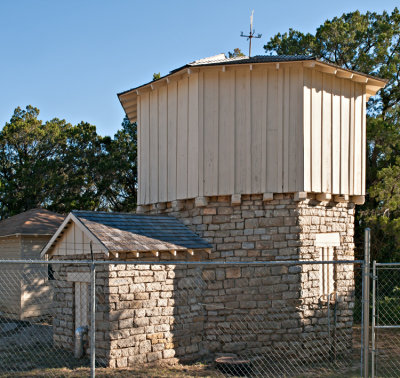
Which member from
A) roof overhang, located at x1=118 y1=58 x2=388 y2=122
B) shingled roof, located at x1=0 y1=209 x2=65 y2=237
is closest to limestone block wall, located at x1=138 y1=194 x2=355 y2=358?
roof overhang, located at x1=118 y1=58 x2=388 y2=122

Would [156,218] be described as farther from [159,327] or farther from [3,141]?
[3,141]

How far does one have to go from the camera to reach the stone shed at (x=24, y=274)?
669 inches

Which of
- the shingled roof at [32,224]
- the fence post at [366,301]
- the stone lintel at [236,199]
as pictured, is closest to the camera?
the fence post at [366,301]

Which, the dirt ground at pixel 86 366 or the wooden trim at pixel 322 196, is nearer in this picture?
the dirt ground at pixel 86 366

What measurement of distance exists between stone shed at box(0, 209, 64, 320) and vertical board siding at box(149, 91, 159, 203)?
6473mm

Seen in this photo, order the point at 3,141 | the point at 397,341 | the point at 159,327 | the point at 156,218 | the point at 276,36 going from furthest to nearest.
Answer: the point at 3,141 → the point at 276,36 → the point at 397,341 → the point at 156,218 → the point at 159,327

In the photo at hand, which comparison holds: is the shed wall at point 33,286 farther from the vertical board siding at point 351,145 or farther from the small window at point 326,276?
the vertical board siding at point 351,145

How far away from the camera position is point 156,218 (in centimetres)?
1212

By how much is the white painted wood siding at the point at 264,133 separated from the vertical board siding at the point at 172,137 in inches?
2.5

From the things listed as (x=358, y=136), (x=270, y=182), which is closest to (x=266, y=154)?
(x=270, y=182)

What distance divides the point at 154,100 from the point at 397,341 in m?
9.55

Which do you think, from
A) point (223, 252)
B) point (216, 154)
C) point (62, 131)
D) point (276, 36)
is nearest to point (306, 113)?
point (216, 154)

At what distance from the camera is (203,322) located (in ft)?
37.3

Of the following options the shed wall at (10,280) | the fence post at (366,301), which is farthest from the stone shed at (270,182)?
the shed wall at (10,280)
